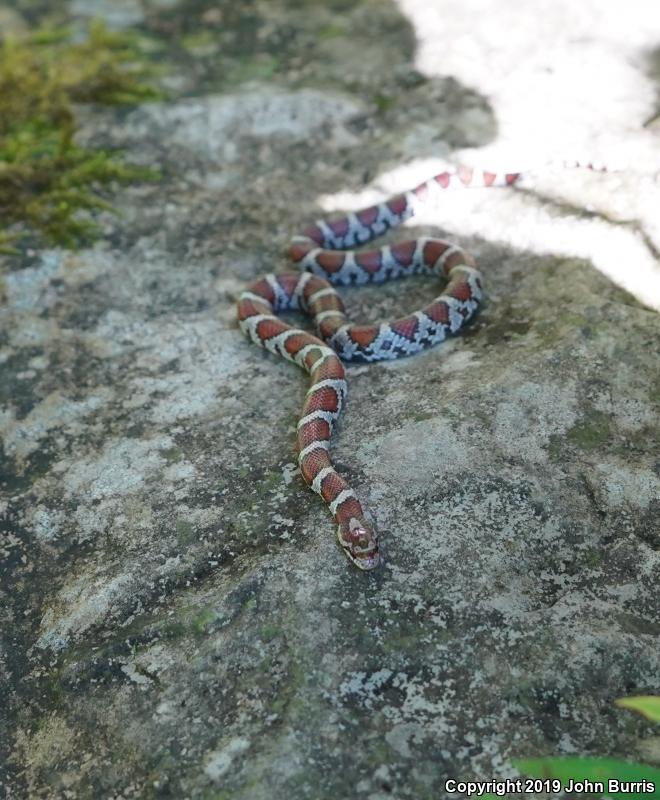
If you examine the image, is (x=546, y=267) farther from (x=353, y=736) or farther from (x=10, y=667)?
(x=10, y=667)

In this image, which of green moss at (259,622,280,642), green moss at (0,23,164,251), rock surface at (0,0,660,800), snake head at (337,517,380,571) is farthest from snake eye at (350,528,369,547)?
green moss at (0,23,164,251)

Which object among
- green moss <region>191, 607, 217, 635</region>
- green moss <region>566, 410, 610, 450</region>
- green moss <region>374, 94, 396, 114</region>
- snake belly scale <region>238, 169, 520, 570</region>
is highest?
green moss <region>374, 94, 396, 114</region>

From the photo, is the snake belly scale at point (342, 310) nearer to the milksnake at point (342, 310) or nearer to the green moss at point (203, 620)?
the milksnake at point (342, 310)

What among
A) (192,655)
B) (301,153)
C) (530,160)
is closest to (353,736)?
(192,655)

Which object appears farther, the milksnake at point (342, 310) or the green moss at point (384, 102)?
the green moss at point (384, 102)

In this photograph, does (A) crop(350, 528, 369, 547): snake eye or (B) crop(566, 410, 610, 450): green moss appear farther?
(B) crop(566, 410, 610, 450): green moss

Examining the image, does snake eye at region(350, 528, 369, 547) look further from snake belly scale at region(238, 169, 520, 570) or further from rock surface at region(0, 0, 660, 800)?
rock surface at region(0, 0, 660, 800)

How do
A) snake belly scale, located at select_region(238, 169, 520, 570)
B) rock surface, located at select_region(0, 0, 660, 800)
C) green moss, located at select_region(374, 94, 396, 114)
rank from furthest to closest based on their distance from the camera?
green moss, located at select_region(374, 94, 396, 114) → snake belly scale, located at select_region(238, 169, 520, 570) → rock surface, located at select_region(0, 0, 660, 800)

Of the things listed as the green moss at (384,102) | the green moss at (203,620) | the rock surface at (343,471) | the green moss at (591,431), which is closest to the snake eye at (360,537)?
the rock surface at (343,471)
